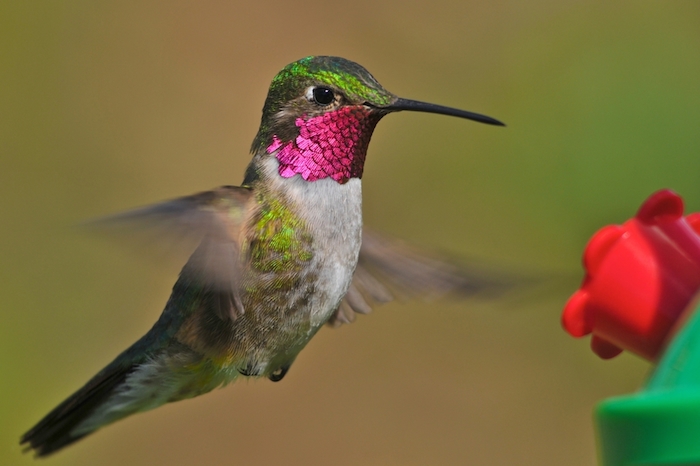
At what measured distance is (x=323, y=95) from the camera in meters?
2.28

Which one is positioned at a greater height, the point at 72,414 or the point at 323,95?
the point at 323,95

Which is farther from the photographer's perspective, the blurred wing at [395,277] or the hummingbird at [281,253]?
the blurred wing at [395,277]

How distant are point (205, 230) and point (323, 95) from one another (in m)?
0.52

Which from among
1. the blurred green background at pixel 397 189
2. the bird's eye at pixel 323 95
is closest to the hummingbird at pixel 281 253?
the bird's eye at pixel 323 95

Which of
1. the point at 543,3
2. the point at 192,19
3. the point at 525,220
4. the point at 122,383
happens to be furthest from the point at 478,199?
the point at 122,383

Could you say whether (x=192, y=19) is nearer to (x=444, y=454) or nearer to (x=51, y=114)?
(x=51, y=114)

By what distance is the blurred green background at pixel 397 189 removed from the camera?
190 inches

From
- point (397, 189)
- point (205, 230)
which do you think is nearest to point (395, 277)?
point (205, 230)

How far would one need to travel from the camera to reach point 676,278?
175 centimetres

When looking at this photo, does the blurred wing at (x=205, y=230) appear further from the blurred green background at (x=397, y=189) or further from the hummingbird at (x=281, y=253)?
the blurred green background at (x=397, y=189)

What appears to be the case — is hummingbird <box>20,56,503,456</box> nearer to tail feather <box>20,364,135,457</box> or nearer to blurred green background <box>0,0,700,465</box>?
tail feather <box>20,364,135,457</box>

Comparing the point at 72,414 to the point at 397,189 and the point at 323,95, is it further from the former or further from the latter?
the point at 397,189

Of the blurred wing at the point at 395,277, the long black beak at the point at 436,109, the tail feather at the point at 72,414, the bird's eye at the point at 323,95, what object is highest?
the long black beak at the point at 436,109

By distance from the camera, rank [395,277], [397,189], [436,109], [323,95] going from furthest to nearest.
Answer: [397,189], [395,277], [323,95], [436,109]
